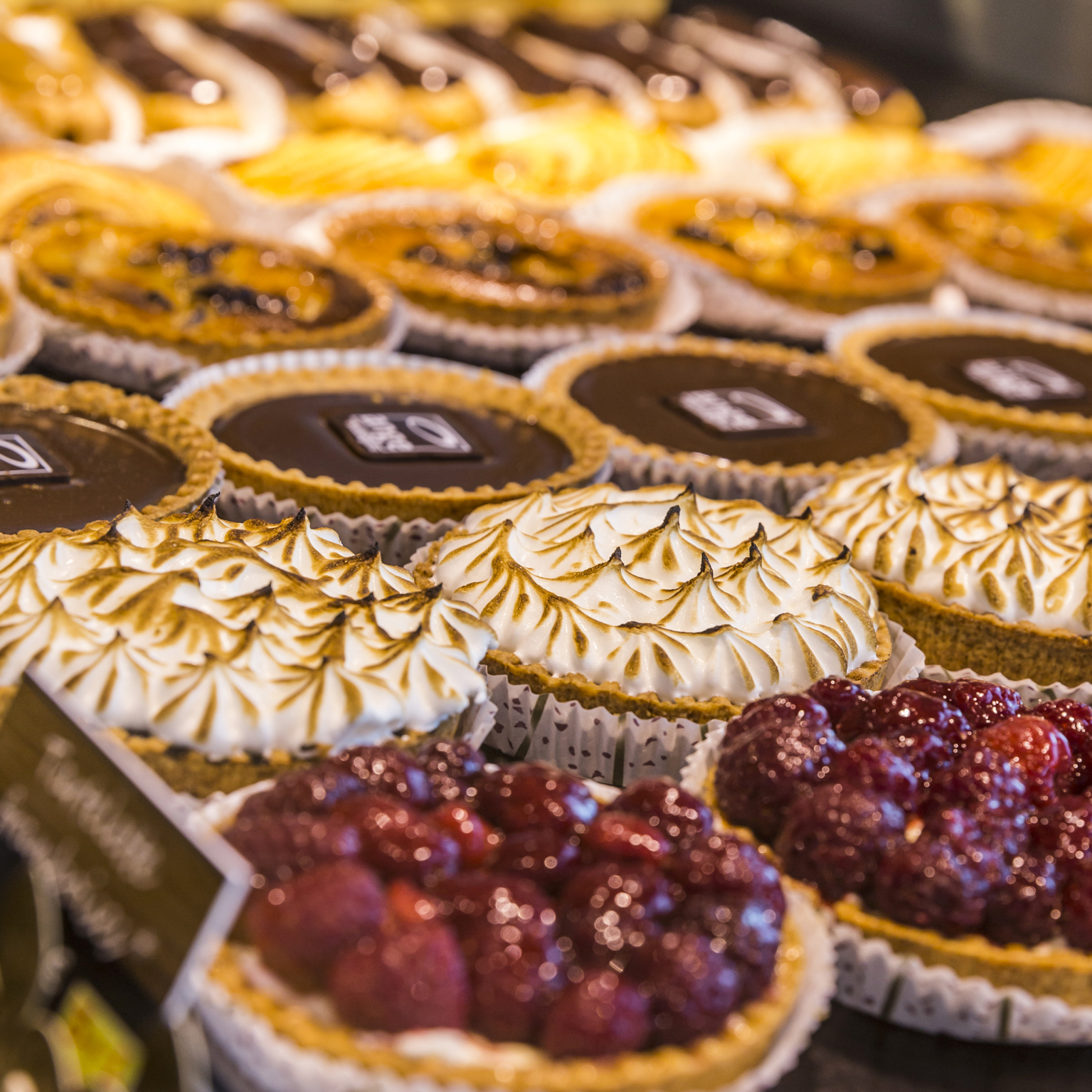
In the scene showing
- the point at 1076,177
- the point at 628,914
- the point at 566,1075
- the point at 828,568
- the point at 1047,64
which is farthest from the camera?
the point at 1047,64

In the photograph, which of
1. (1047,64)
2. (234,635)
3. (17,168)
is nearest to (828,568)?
(234,635)

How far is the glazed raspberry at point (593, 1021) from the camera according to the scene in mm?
1724

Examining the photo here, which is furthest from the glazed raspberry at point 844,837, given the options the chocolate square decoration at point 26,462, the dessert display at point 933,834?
the chocolate square decoration at point 26,462

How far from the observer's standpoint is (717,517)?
3307 mm

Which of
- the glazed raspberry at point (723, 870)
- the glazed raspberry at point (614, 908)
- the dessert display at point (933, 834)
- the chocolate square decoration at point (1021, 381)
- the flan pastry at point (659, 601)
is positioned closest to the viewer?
the glazed raspberry at point (614, 908)

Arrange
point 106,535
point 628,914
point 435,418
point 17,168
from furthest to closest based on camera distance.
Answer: point 17,168 < point 435,418 < point 106,535 < point 628,914

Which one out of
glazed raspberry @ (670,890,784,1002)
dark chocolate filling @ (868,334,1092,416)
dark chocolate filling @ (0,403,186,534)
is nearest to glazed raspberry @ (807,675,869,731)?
glazed raspberry @ (670,890,784,1002)

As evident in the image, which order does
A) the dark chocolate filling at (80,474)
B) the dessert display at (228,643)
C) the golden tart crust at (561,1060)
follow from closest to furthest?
the golden tart crust at (561,1060)
the dessert display at (228,643)
the dark chocolate filling at (80,474)

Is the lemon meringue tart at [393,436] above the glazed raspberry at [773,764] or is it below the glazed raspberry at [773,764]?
below

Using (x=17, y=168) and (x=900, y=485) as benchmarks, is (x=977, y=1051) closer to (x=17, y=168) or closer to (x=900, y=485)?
(x=900, y=485)

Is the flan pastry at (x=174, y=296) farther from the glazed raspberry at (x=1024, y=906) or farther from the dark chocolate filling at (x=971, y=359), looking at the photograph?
the glazed raspberry at (x=1024, y=906)

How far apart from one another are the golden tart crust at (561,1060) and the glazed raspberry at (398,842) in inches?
8.7

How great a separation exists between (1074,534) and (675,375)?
4.98ft

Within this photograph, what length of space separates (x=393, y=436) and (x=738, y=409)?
114 cm
